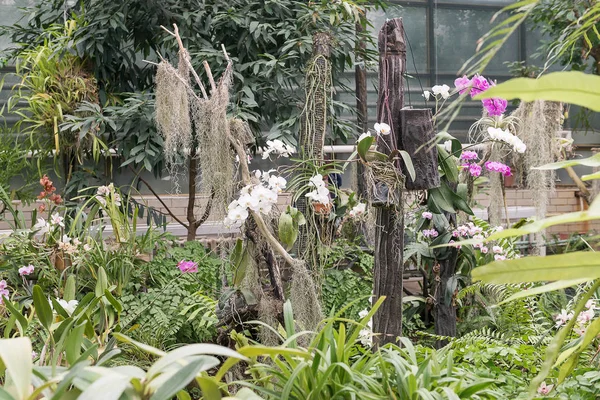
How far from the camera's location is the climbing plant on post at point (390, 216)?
2.28 meters

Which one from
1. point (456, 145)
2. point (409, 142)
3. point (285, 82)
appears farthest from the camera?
point (285, 82)

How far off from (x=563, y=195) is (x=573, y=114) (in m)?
0.81

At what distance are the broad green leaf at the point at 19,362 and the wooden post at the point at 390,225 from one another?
5.12 ft

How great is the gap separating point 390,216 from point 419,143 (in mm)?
265

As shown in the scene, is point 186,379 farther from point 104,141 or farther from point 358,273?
point 104,141

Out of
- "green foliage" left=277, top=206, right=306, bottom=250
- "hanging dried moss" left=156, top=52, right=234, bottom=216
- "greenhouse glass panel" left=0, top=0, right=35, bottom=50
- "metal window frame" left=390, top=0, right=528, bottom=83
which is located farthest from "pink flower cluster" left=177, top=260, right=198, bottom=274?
"metal window frame" left=390, top=0, right=528, bottom=83

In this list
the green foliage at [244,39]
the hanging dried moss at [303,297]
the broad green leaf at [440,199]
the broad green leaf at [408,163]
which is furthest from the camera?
the green foliage at [244,39]

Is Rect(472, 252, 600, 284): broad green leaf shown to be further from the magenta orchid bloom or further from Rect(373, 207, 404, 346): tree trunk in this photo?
the magenta orchid bloom

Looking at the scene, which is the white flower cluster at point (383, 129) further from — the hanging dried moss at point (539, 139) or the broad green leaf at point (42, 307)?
the hanging dried moss at point (539, 139)

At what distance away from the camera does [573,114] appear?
6.52 meters

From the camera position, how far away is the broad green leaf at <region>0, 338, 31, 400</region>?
78 centimetres

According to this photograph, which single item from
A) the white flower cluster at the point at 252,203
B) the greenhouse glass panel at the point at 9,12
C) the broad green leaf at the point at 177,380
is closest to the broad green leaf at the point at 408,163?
the white flower cluster at the point at 252,203

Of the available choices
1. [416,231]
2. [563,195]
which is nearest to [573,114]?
[563,195]

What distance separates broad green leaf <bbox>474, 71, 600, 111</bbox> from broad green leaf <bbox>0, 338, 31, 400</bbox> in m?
0.60
